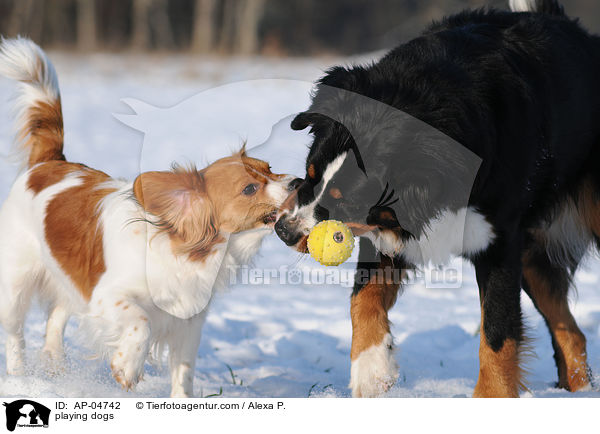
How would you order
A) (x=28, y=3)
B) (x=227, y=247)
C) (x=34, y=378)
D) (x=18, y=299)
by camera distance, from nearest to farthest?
1. (x=227, y=247)
2. (x=34, y=378)
3. (x=18, y=299)
4. (x=28, y=3)

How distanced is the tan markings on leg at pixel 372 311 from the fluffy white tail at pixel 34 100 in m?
2.08

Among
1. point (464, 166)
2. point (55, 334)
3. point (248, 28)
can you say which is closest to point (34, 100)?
point (55, 334)

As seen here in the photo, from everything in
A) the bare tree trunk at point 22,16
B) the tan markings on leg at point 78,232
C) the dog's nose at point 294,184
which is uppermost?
the bare tree trunk at point 22,16

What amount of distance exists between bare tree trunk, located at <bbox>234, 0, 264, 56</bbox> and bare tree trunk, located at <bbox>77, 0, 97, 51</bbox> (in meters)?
5.18

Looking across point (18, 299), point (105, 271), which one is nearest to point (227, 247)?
point (105, 271)

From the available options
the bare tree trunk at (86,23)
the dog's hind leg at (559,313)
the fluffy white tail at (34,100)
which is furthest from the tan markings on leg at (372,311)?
the bare tree trunk at (86,23)

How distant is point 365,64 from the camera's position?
334 centimetres

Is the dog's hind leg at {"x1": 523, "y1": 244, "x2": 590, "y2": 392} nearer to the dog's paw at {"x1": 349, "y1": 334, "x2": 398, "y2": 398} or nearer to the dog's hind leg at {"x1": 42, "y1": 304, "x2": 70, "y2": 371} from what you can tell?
the dog's paw at {"x1": 349, "y1": 334, "x2": 398, "y2": 398}

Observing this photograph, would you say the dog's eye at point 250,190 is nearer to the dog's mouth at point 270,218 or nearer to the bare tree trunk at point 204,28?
the dog's mouth at point 270,218

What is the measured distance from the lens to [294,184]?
316cm

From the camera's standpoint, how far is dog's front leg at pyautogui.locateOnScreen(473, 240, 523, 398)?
3.25 metres

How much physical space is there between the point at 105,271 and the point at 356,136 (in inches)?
57.2

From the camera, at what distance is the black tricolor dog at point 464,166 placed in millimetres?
2922
